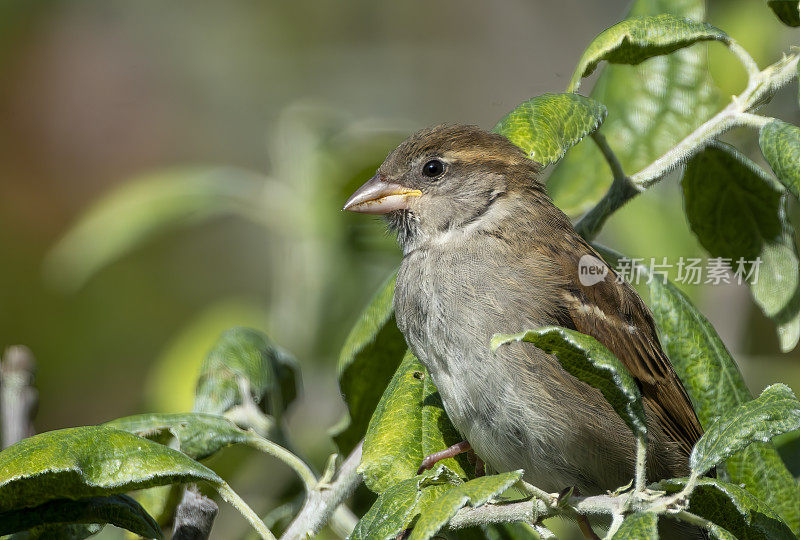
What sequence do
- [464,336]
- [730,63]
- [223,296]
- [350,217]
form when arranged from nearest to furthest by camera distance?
[464,336], [350,217], [730,63], [223,296]

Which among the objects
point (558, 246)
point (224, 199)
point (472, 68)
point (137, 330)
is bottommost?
point (137, 330)

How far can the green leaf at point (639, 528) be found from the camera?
1.26 m

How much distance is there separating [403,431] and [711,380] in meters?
0.71

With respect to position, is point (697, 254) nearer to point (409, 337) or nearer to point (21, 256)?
point (409, 337)

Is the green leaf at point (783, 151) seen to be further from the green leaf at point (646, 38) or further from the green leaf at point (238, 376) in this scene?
the green leaf at point (238, 376)

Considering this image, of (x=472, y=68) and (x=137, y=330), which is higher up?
(x=472, y=68)

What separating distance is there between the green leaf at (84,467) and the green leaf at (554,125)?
0.93 m

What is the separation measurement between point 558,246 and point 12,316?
309 centimetres

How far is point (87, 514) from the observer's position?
1693 millimetres

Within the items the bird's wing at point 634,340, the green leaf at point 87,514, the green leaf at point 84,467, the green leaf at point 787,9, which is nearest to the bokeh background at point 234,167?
the green leaf at point 787,9

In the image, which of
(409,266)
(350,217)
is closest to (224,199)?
(350,217)

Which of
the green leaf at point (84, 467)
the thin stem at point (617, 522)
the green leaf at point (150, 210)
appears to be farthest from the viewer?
the green leaf at point (150, 210)

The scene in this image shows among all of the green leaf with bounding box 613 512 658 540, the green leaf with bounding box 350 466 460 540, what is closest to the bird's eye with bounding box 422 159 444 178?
the green leaf with bounding box 350 466 460 540

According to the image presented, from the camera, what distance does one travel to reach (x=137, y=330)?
14.9 ft
